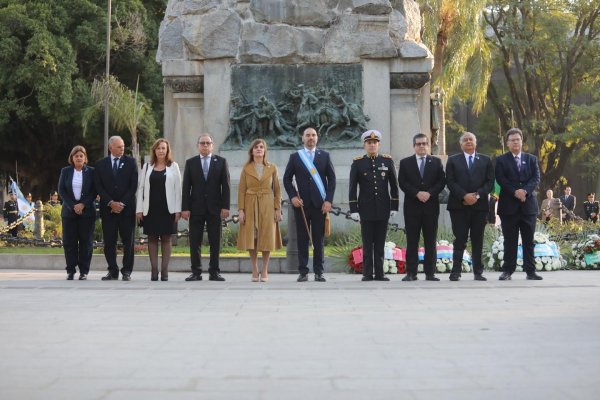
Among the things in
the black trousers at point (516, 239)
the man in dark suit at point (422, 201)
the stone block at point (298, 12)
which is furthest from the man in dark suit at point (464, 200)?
the stone block at point (298, 12)

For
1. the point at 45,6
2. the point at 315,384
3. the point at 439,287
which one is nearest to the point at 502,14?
the point at 45,6

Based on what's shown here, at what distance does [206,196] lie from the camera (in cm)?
1278

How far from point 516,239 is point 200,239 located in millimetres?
3873

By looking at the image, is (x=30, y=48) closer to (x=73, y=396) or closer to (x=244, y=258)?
(x=244, y=258)

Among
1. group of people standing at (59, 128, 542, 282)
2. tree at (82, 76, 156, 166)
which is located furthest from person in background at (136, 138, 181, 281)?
tree at (82, 76, 156, 166)

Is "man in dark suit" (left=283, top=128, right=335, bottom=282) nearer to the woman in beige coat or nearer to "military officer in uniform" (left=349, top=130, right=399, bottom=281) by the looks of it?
the woman in beige coat

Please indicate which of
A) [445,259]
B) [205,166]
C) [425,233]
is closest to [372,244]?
[425,233]

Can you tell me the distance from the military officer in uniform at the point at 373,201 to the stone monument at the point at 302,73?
5504 mm

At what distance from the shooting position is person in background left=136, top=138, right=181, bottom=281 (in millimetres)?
12789

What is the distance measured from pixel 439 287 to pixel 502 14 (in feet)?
121

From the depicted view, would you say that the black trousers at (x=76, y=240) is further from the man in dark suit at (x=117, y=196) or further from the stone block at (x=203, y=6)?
the stone block at (x=203, y=6)

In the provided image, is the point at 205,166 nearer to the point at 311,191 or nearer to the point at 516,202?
Result: the point at 311,191

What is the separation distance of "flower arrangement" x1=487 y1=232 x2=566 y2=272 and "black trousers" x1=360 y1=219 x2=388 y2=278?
3.26 metres

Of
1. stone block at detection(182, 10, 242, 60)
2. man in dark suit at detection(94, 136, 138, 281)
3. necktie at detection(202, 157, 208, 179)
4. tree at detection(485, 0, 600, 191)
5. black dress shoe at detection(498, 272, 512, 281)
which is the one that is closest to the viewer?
black dress shoe at detection(498, 272, 512, 281)
